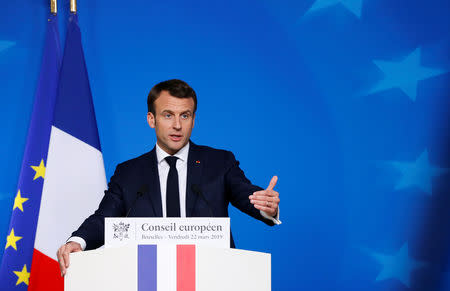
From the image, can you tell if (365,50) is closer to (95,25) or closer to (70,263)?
(95,25)

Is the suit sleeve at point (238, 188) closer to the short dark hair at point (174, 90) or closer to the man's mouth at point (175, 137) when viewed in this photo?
the man's mouth at point (175, 137)

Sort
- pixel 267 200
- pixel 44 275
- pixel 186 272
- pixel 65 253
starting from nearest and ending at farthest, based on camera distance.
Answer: pixel 186 272
pixel 65 253
pixel 267 200
pixel 44 275

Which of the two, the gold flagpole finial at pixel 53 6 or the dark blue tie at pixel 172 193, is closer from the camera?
the dark blue tie at pixel 172 193

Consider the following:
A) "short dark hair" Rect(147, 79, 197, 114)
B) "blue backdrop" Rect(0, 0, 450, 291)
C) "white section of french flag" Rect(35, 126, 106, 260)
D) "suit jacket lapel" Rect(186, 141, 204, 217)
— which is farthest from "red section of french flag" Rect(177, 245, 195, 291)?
"blue backdrop" Rect(0, 0, 450, 291)

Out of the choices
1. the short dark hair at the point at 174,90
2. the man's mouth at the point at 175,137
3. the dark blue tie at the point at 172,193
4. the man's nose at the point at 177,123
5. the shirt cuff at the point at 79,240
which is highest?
the short dark hair at the point at 174,90

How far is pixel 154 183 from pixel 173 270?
0.81 m

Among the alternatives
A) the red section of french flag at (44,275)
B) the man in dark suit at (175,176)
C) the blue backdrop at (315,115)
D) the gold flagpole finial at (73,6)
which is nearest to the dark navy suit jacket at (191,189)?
the man in dark suit at (175,176)

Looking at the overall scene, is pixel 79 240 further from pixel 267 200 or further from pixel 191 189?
pixel 267 200

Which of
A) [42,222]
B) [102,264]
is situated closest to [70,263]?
[102,264]

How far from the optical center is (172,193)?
211 cm

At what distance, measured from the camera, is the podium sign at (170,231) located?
143 centimetres

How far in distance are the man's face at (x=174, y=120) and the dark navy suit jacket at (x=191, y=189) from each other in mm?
113

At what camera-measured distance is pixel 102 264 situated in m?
1.44

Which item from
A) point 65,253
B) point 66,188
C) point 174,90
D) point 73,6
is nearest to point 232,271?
point 65,253
